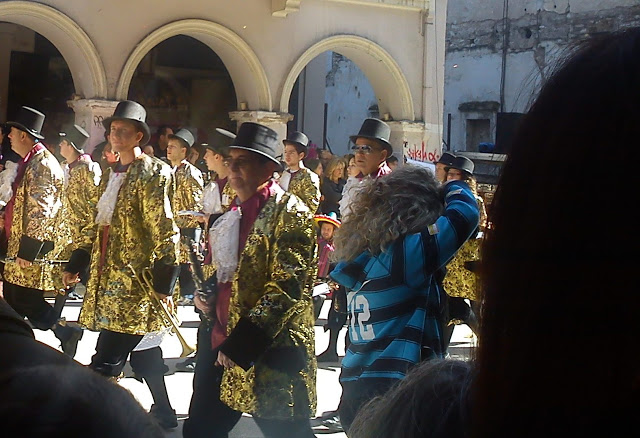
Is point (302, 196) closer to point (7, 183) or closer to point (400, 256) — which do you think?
point (7, 183)

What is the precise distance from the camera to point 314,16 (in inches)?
607

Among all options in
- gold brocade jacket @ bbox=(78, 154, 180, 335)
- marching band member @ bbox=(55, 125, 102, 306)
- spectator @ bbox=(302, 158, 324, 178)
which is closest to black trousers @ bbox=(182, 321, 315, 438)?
gold brocade jacket @ bbox=(78, 154, 180, 335)

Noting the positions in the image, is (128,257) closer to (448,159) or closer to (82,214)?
(82,214)

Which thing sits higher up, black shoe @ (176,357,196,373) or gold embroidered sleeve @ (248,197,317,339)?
gold embroidered sleeve @ (248,197,317,339)

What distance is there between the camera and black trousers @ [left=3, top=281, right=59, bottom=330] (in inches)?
277

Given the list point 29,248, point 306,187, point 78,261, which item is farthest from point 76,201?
point 306,187

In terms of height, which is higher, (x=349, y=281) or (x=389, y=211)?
(x=389, y=211)

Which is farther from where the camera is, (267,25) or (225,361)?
(267,25)

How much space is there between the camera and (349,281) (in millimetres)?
3801

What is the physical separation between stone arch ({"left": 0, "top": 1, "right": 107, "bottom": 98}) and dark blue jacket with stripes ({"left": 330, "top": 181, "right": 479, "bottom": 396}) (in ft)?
33.6

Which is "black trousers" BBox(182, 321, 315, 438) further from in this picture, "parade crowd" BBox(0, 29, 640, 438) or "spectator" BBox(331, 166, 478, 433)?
"spectator" BBox(331, 166, 478, 433)

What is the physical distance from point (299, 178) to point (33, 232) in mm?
4199

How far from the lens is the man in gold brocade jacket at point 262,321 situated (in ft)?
12.5

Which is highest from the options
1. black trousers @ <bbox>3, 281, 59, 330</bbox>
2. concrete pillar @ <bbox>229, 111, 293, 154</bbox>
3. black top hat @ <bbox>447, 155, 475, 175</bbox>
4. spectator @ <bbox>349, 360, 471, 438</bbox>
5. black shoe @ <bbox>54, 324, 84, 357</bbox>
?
concrete pillar @ <bbox>229, 111, 293, 154</bbox>
